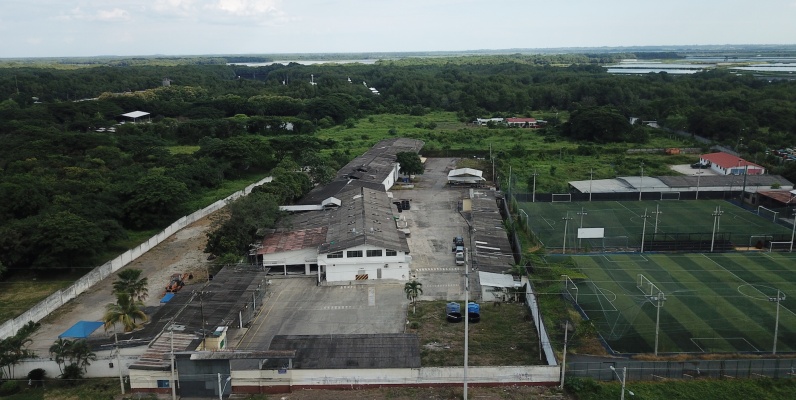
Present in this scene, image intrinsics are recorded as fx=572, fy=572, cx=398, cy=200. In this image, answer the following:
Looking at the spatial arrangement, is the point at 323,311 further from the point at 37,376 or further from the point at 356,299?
the point at 37,376

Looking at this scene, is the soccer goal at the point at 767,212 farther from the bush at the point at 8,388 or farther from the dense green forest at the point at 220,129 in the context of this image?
the bush at the point at 8,388

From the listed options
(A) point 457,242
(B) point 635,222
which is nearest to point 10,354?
(A) point 457,242

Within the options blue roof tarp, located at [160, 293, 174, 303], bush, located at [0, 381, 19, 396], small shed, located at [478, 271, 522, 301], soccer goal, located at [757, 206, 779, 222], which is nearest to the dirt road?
blue roof tarp, located at [160, 293, 174, 303]

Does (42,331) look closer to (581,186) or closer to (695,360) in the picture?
(695,360)

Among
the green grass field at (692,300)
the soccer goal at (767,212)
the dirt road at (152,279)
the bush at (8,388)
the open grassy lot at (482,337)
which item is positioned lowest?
the dirt road at (152,279)

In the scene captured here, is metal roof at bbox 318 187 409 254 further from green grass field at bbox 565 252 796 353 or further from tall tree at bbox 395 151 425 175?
tall tree at bbox 395 151 425 175

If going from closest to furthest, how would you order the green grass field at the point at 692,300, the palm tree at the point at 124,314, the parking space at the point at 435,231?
the green grass field at the point at 692,300 → the palm tree at the point at 124,314 → the parking space at the point at 435,231

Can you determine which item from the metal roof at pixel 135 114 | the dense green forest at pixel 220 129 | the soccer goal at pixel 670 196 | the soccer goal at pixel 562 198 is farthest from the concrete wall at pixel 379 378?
the metal roof at pixel 135 114
